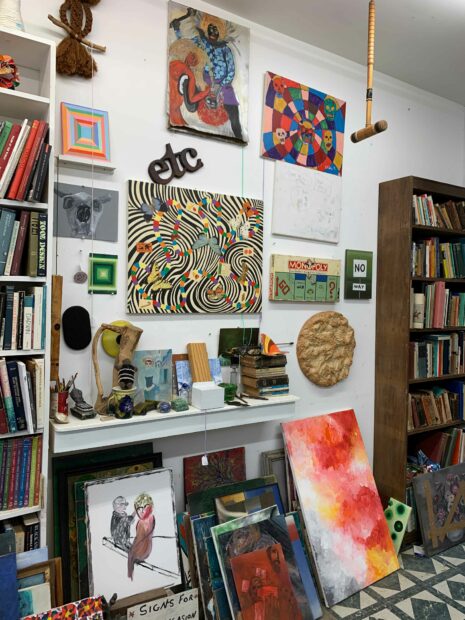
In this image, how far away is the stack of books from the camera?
2.18 meters

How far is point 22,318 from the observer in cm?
157

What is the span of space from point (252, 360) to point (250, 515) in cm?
70

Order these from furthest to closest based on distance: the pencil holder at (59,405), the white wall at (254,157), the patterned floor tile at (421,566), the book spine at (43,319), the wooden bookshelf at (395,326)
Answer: the wooden bookshelf at (395,326) < the patterned floor tile at (421,566) < the white wall at (254,157) < the pencil holder at (59,405) < the book spine at (43,319)

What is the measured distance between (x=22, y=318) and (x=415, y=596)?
217 centimetres

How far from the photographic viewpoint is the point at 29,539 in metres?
1.60

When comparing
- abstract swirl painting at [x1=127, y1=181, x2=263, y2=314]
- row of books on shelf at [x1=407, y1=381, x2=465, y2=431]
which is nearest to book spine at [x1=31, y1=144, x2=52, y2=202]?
abstract swirl painting at [x1=127, y1=181, x2=263, y2=314]

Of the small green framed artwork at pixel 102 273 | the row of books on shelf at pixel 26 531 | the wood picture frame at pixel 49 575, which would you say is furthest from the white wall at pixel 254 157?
the wood picture frame at pixel 49 575

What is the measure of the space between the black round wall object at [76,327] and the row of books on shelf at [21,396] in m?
0.28

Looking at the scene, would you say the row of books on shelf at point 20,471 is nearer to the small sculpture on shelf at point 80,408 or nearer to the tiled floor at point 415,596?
the small sculpture on shelf at point 80,408

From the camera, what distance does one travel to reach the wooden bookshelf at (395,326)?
8.68ft

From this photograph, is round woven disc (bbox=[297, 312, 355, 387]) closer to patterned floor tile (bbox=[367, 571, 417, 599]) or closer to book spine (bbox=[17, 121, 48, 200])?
patterned floor tile (bbox=[367, 571, 417, 599])

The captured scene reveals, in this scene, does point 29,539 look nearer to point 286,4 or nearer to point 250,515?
point 250,515

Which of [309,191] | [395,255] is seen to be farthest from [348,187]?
[395,255]

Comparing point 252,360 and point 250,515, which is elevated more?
point 252,360
